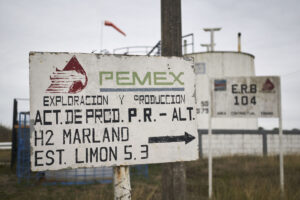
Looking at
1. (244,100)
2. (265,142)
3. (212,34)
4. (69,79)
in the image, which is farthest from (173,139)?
(212,34)

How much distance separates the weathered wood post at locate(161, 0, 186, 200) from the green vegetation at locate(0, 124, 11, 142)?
50.9 feet

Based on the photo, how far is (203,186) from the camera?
5770 millimetres

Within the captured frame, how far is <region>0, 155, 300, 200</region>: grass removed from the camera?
4382 millimetres

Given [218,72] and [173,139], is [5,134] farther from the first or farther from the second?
[173,139]

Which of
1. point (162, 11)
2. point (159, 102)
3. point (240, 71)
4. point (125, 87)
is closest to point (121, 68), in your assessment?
point (125, 87)

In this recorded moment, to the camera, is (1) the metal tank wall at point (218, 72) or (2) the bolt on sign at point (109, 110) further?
(1) the metal tank wall at point (218, 72)

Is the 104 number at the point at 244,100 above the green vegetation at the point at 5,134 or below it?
above

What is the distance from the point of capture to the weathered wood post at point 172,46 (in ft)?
8.32

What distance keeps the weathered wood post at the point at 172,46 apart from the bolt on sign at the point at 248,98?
9.77ft

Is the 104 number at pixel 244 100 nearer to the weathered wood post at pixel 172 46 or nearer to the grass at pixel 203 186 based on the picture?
the grass at pixel 203 186

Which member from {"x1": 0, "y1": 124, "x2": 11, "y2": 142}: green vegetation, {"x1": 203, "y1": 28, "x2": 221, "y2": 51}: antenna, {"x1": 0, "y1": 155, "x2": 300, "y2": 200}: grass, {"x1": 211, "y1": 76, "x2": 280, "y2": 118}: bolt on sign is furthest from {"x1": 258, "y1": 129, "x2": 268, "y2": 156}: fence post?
{"x1": 0, "y1": 124, "x2": 11, "y2": 142}: green vegetation

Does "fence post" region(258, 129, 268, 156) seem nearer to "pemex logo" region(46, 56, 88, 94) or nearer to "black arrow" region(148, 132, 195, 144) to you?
"black arrow" region(148, 132, 195, 144)

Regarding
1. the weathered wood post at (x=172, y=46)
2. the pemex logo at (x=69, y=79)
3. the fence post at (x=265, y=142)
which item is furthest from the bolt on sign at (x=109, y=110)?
the fence post at (x=265, y=142)

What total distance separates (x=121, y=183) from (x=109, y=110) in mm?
635
